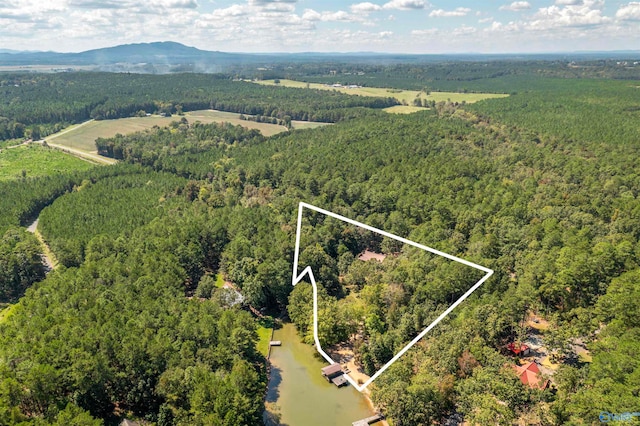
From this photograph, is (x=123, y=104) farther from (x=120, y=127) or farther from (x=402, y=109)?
(x=402, y=109)

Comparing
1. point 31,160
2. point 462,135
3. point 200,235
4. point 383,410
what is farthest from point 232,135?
point 383,410

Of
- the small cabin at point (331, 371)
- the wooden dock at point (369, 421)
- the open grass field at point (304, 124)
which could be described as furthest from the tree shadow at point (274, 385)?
the open grass field at point (304, 124)

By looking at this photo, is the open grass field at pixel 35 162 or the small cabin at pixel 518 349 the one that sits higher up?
the open grass field at pixel 35 162

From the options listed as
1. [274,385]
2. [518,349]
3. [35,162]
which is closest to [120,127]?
[35,162]

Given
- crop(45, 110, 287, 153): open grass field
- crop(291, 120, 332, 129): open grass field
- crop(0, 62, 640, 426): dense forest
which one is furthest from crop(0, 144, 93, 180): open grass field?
crop(291, 120, 332, 129): open grass field

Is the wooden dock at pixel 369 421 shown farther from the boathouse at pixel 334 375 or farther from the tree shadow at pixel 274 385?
the tree shadow at pixel 274 385

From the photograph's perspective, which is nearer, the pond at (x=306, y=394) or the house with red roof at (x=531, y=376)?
the house with red roof at (x=531, y=376)
